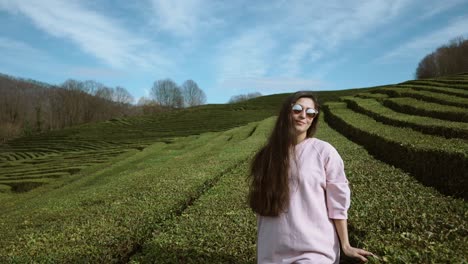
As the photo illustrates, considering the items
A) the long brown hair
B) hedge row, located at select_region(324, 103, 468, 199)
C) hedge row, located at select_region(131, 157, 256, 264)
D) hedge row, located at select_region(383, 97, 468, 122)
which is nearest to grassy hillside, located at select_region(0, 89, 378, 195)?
hedge row, located at select_region(383, 97, 468, 122)

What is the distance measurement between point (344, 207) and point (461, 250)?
121 cm

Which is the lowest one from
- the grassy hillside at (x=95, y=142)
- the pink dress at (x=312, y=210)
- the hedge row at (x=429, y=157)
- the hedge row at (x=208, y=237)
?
the grassy hillside at (x=95, y=142)

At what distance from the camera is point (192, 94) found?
134m

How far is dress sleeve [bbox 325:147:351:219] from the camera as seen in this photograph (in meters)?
3.49

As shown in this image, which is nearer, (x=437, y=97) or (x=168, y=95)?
(x=437, y=97)

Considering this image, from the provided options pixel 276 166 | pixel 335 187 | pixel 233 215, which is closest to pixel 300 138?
pixel 276 166

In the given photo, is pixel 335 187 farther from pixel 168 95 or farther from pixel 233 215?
pixel 168 95

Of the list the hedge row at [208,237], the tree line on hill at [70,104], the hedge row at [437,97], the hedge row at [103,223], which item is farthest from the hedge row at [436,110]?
the tree line on hill at [70,104]

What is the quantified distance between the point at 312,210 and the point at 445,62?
78.7 metres

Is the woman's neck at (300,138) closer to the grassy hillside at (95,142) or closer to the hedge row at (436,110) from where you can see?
the hedge row at (436,110)

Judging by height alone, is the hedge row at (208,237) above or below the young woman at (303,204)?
below

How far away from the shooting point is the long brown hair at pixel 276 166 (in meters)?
3.60

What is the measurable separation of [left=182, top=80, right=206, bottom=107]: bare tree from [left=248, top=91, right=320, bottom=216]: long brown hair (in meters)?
130

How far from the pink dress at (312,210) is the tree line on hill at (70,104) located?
303 feet
